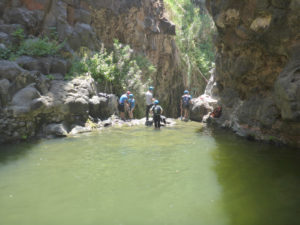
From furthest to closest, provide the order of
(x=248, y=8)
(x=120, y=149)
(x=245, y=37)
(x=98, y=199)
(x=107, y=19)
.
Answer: (x=107, y=19), (x=245, y=37), (x=248, y=8), (x=120, y=149), (x=98, y=199)

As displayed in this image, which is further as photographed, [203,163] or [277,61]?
[277,61]

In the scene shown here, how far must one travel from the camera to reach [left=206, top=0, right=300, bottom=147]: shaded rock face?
6008mm

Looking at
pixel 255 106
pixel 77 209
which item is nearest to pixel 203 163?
pixel 77 209

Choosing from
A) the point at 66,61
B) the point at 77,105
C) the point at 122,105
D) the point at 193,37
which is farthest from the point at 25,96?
the point at 193,37

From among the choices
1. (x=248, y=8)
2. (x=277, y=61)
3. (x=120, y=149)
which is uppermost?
(x=248, y=8)

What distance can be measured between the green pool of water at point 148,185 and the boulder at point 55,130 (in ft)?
6.17

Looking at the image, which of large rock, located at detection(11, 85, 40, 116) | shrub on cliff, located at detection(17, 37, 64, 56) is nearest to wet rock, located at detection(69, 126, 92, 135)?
large rock, located at detection(11, 85, 40, 116)

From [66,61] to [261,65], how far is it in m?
8.49

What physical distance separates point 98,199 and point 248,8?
7089 millimetres

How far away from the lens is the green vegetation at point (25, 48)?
10415 mm

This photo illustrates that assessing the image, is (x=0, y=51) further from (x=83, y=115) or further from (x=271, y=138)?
(x=271, y=138)

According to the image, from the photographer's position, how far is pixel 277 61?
802 cm

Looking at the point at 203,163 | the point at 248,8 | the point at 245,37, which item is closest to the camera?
the point at 203,163

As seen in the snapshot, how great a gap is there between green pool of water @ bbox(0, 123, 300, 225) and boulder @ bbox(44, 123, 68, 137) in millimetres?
1881
